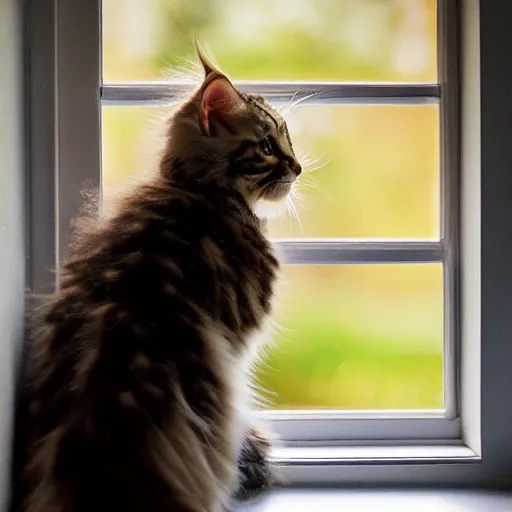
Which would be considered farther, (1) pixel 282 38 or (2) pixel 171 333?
(1) pixel 282 38

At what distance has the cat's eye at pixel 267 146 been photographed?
116 centimetres

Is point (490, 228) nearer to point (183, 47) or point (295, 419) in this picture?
point (295, 419)

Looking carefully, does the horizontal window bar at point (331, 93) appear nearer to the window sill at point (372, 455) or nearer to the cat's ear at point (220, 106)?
the cat's ear at point (220, 106)

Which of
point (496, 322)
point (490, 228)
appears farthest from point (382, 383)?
point (490, 228)

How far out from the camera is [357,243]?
1405 millimetres

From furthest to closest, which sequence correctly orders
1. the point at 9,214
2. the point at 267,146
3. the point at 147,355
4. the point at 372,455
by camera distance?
the point at 372,455, the point at 267,146, the point at 9,214, the point at 147,355

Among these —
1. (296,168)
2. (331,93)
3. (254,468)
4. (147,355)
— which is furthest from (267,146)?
(254,468)

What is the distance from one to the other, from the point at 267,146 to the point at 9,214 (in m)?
0.41

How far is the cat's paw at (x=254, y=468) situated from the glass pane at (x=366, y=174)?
0.41 meters

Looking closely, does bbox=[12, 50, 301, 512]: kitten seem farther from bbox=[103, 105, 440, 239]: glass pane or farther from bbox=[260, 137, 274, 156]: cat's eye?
bbox=[103, 105, 440, 239]: glass pane

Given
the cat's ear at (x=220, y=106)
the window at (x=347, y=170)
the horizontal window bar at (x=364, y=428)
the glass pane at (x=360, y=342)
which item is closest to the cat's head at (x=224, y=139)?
the cat's ear at (x=220, y=106)

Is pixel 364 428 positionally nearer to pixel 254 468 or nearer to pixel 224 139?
pixel 254 468

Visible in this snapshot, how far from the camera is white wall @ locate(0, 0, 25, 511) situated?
0.98 metres

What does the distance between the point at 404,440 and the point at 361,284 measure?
1.02 ft
